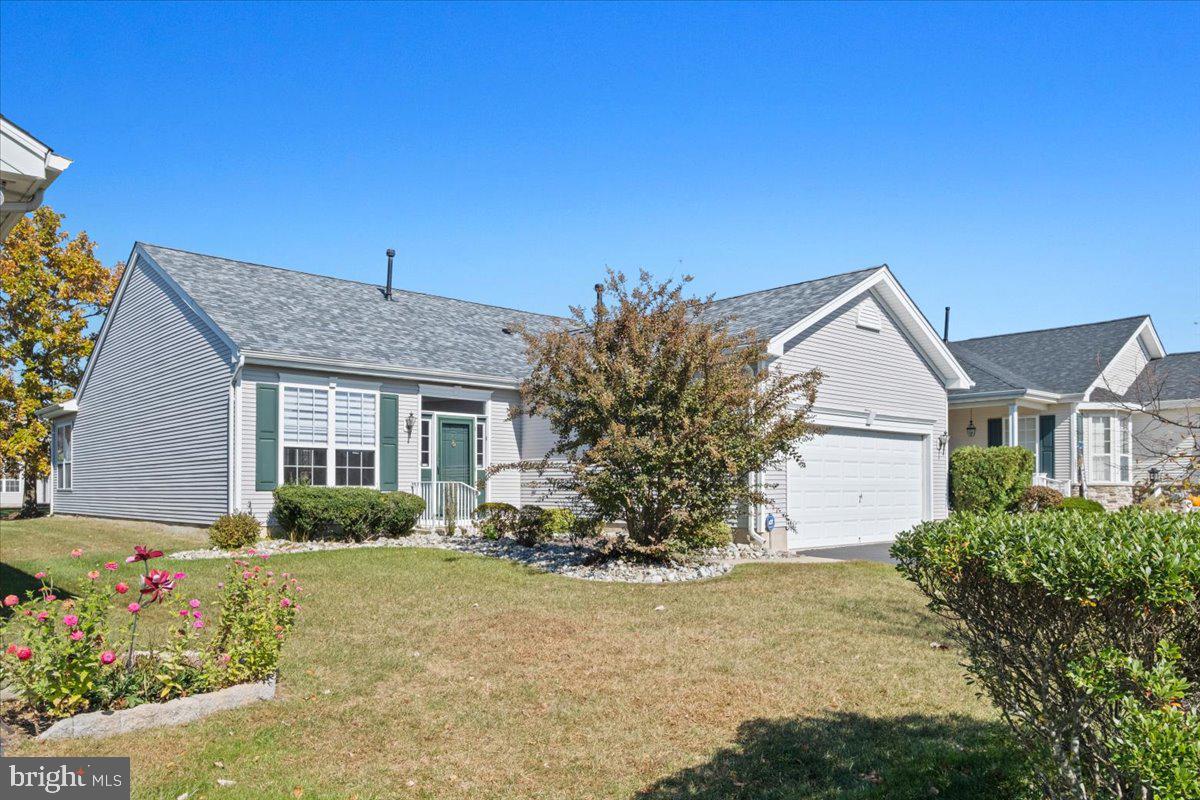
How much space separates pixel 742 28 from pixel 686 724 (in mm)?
9541

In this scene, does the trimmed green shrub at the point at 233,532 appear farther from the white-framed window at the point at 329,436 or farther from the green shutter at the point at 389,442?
the green shutter at the point at 389,442

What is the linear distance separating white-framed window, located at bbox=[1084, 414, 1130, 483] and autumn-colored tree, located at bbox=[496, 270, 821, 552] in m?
16.2

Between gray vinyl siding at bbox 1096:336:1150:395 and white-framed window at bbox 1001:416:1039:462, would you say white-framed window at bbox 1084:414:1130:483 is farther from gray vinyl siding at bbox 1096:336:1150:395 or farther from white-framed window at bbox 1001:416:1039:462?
white-framed window at bbox 1001:416:1039:462

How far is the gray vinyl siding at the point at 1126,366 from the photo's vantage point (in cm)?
2528

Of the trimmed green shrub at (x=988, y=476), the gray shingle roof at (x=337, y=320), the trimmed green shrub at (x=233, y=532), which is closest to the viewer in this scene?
the trimmed green shrub at (x=233, y=532)

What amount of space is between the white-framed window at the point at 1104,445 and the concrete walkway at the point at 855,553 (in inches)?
422

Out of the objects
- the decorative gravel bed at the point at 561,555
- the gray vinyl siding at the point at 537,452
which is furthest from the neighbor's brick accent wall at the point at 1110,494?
the gray vinyl siding at the point at 537,452

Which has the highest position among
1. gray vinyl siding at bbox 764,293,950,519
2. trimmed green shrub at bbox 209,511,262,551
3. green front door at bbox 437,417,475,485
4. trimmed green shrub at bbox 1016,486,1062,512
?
gray vinyl siding at bbox 764,293,950,519

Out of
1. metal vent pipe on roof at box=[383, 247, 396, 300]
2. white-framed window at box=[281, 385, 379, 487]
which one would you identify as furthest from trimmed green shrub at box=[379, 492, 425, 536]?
metal vent pipe on roof at box=[383, 247, 396, 300]

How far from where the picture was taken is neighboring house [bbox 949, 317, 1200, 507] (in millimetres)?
23156

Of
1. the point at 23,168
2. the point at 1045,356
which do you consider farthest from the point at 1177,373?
the point at 23,168

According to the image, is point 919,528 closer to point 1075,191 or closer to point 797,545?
point 1075,191

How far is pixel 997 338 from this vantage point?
2956cm

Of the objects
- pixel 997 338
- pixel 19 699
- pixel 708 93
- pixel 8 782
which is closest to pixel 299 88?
pixel 708 93
